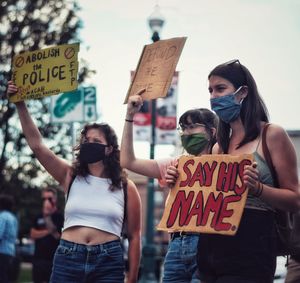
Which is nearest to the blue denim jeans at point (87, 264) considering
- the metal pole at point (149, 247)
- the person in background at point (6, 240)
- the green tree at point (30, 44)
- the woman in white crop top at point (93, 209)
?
the woman in white crop top at point (93, 209)

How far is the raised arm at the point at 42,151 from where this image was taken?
18.7ft

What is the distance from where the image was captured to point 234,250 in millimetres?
3996

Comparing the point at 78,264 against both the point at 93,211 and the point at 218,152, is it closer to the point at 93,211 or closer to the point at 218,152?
the point at 93,211

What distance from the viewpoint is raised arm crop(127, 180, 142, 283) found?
5637mm

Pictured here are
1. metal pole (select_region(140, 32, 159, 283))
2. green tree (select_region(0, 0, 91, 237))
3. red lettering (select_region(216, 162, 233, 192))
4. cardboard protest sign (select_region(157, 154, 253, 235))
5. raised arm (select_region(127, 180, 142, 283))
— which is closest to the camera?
cardboard protest sign (select_region(157, 154, 253, 235))

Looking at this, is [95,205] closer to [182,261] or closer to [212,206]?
[182,261]

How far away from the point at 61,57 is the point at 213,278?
235 centimetres

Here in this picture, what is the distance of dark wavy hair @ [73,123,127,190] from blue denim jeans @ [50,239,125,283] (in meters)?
0.47

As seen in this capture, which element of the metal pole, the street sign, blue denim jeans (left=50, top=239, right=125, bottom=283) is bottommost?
the metal pole

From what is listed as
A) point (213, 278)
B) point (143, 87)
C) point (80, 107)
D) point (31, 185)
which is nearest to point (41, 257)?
point (80, 107)

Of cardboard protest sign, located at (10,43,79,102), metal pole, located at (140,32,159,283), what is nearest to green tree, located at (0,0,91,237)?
metal pole, located at (140,32,159,283)

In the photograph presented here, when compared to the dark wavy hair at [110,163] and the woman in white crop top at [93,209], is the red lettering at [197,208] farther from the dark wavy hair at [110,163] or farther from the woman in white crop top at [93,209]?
the dark wavy hair at [110,163]

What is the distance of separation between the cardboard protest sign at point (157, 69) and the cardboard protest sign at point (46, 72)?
2.35ft

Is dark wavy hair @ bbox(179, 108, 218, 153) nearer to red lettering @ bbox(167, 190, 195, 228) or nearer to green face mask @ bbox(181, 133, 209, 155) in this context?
green face mask @ bbox(181, 133, 209, 155)
